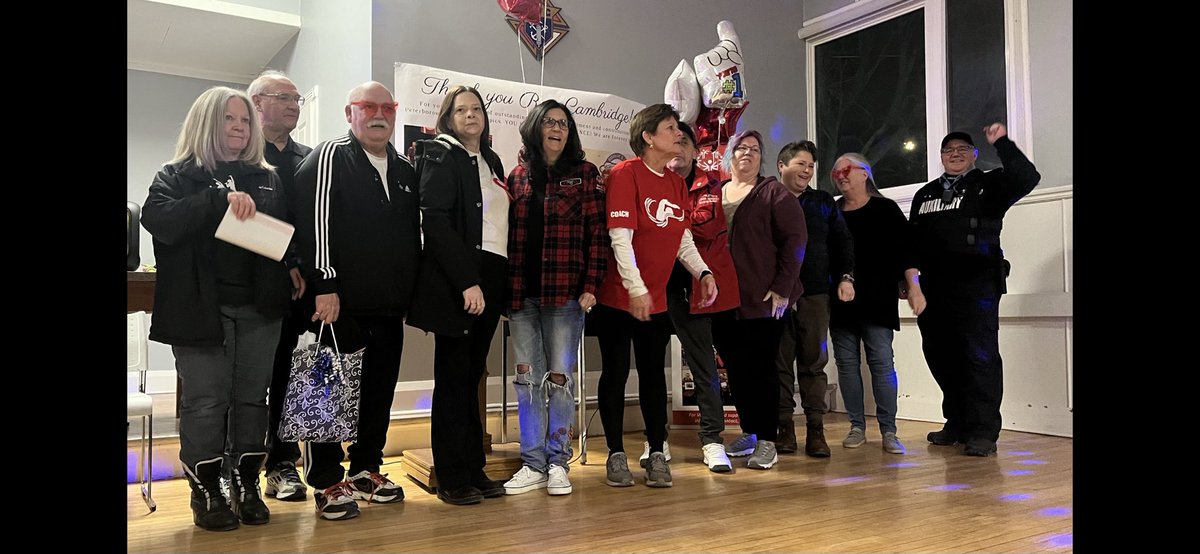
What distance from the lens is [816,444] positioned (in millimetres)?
3398

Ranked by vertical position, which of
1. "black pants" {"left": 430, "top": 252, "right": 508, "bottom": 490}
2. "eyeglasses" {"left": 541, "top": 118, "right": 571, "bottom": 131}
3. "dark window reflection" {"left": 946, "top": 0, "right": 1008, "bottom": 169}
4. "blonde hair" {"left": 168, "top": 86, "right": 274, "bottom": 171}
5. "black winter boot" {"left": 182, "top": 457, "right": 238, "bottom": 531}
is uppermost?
"dark window reflection" {"left": 946, "top": 0, "right": 1008, "bottom": 169}

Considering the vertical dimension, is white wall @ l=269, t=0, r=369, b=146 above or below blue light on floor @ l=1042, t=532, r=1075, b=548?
above

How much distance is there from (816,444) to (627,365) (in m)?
1.01

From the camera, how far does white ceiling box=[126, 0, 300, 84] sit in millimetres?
4570

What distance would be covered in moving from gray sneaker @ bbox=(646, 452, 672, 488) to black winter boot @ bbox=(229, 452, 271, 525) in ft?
3.80

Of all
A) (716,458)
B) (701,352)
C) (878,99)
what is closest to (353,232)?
(701,352)

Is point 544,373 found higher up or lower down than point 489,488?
higher up

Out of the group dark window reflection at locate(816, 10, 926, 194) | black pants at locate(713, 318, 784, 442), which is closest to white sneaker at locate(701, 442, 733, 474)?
black pants at locate(713, 318, 784, 442)

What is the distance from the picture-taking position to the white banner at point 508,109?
A: 3795 mm

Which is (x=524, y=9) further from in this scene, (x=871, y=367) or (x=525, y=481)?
(x=525, y=481)

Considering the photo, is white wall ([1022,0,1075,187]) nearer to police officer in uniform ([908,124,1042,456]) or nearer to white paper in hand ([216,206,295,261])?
police officer in uniform ([908,124,1042,456])

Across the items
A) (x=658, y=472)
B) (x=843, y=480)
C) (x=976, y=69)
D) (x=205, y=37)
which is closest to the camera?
(x=658, y=472)
